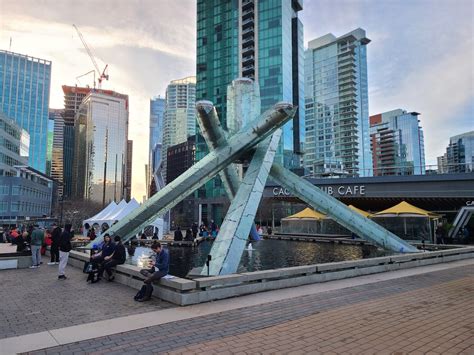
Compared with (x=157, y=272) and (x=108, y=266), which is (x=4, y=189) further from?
(x=157, y=272)

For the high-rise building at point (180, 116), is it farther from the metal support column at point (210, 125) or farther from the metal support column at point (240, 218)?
the metal support column at point (240, 218)

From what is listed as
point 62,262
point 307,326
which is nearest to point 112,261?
point 62,262

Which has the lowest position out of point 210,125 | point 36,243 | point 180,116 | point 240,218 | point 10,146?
point 36,243

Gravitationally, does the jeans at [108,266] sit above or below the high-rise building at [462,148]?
below

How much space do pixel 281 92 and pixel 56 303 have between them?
2875 inches

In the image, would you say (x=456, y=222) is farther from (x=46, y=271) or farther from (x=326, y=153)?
(x=326, y=153)

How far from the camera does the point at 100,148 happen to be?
514 feet

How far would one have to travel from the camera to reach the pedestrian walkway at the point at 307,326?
5.68m

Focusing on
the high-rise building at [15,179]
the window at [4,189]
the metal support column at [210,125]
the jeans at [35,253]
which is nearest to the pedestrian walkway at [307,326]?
the jeans at [35,253]

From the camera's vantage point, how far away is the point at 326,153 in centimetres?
16025

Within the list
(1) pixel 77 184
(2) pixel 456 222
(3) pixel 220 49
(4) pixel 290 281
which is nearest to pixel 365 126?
(3) pixel 220 49

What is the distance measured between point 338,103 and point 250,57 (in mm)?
89236

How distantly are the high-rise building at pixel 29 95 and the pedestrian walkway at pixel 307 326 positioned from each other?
144 meters

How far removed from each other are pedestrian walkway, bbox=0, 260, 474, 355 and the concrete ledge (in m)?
0.33
